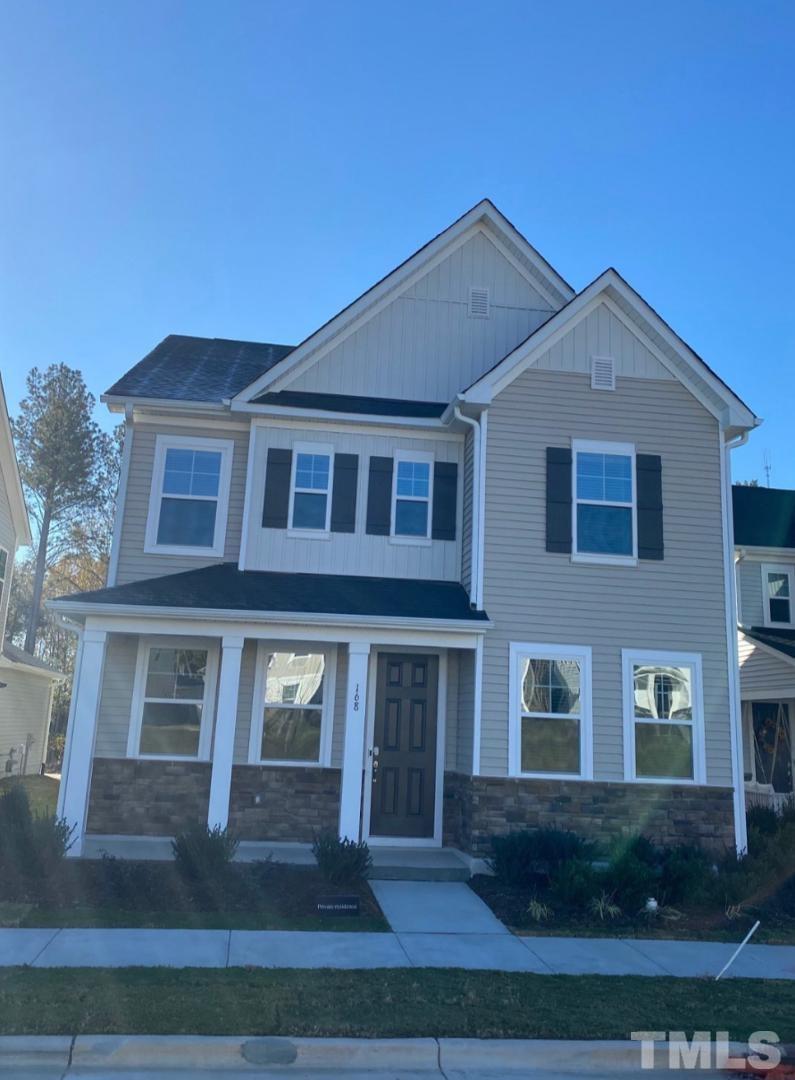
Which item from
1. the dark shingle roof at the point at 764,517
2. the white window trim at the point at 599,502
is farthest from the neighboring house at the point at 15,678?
the dark shingle roof at the point at 764,517

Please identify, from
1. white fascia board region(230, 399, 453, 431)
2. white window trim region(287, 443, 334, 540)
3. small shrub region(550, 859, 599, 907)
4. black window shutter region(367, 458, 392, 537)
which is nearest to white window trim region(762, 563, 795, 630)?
white fascia board region(230, 399, 453, 431)

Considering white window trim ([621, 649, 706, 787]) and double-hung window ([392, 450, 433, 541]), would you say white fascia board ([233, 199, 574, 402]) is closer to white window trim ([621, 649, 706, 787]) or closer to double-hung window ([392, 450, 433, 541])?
double-hung window ([392, 450, 433, 541])

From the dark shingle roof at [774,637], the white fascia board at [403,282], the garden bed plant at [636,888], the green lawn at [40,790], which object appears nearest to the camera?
the garden bed plant at [636,888]

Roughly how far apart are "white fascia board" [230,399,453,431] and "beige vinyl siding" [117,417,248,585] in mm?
506

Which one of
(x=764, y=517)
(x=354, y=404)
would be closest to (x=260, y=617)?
(x=354, y=404)

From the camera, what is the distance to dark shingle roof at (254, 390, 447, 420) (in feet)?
40.7

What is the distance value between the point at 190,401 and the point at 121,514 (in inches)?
71.2

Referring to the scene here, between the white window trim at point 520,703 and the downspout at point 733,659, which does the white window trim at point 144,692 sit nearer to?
the white window trim at point 520,703

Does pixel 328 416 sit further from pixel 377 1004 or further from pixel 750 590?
pixel 750 590

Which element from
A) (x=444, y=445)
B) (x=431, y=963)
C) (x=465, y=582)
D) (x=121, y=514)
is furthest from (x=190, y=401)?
(x=431, y=963)

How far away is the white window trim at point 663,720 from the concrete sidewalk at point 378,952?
2935mm

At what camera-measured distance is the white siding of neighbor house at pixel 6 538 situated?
59.9ft

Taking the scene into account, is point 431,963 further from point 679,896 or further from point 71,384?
point 71,384

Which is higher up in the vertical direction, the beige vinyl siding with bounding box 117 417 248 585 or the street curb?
the beige vinyl siding with bounding box 117 417 248 585
